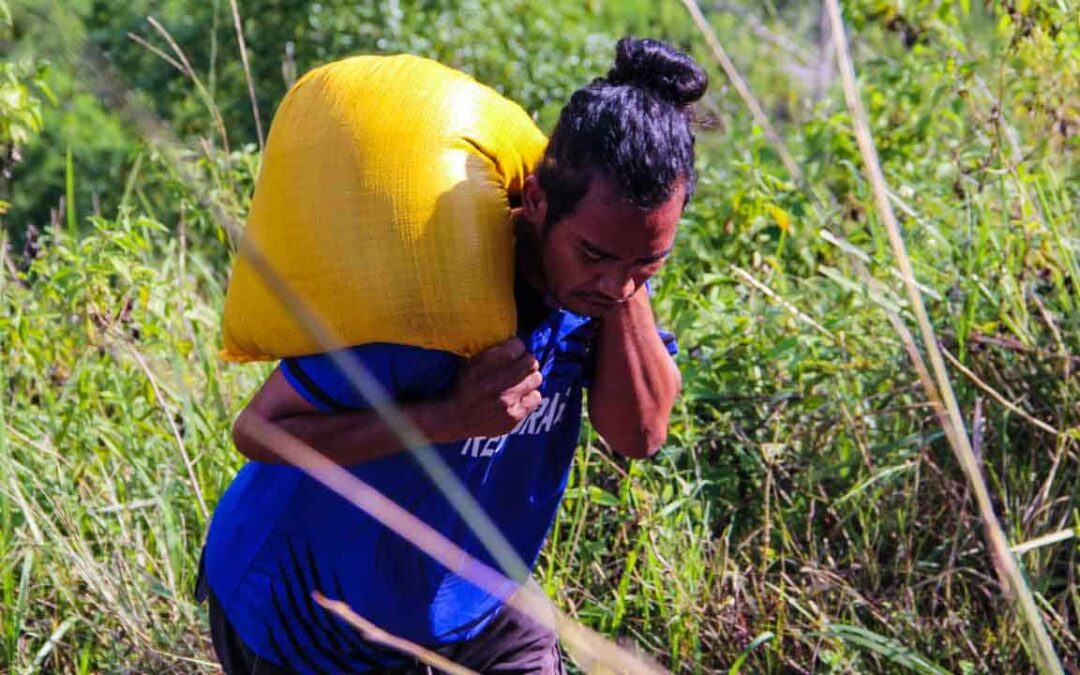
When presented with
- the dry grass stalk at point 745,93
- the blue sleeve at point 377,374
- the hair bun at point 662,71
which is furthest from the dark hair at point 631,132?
the dry grass stalk at point 745,93

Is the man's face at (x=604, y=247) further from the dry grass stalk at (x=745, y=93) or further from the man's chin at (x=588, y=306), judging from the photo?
the dry grass stalk at (x=745, y=93)

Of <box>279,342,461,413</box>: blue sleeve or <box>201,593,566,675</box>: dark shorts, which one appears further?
<box>201,593,566,675</box>: dark shorts

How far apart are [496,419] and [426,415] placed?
0.09m

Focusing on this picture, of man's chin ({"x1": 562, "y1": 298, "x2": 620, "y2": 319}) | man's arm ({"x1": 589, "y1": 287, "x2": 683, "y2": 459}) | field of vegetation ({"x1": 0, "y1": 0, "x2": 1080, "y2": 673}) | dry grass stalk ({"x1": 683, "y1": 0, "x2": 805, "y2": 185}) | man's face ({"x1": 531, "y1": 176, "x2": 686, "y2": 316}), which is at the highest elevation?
dry grass stalk ({"x1": 683, "y1": 0, "x2": 805, "y2": 185})

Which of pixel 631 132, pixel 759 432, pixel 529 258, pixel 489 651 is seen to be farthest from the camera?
pixel 759 432

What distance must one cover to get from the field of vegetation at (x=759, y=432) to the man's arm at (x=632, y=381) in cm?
51

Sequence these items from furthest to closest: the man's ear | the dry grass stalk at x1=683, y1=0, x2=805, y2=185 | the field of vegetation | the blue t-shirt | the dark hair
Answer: the field of vegetation
the blue t-shirt
the man's ear
the dark hair
the dry grass stalk at x1=683, y1=0, x2=805, y2=185

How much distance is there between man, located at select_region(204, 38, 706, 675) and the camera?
183 cm

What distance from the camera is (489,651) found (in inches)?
90.0

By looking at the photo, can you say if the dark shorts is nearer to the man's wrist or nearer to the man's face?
the man's wrist

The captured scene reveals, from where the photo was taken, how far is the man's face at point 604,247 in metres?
1.81

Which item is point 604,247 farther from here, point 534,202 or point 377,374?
point 377,374

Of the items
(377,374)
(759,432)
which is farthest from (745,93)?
(759,432)

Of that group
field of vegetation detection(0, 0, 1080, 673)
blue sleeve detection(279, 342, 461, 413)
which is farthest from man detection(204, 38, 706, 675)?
field of vegetation detection(0, 0, 1080, 673)
